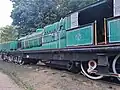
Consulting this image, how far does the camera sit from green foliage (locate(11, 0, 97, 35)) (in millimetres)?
28750

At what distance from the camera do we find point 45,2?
29.9 meters

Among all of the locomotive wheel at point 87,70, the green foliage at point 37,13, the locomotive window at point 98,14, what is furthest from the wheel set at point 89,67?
the green foliage at point 37,13

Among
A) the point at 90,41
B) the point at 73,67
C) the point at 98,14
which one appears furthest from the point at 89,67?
the point at 98,14

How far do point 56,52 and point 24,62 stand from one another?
9.16m

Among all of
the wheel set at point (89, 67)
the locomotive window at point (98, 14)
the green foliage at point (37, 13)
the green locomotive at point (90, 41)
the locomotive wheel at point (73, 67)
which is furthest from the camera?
the green foliage at point (37, 13)

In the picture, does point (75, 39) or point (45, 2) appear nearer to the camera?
point (75, 39)

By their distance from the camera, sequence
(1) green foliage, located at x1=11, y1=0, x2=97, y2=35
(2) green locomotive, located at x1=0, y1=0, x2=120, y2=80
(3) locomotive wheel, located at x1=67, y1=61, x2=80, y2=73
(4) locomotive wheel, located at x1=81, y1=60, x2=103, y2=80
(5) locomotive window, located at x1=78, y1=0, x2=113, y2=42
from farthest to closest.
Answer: (1) green foliage, located at x1=11, y1=0, x2=97, y2=35 → (3) locomotive wheel, located at x1=67, y1=61, x2=80, y2=73 → (4) locomotive wheel, located at x1=81, y1=60, x2=103, y2=80 → (5) locomotive window, located at x1=78, y1=0, x2=113, y2=42 → (2) green locomotive, located at x1=0, y1=0, x2=120, y2=80

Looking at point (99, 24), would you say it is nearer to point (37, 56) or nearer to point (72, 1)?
point (37, 56)

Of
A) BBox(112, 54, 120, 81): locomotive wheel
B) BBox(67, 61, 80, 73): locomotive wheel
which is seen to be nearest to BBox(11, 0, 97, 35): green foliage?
BBox(67, 61, 80, 73): locomotive wheel

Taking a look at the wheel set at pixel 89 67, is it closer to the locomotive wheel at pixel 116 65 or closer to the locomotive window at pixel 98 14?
the locomotive wheel at pixel 116 65

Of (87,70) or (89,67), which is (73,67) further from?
(89,67)

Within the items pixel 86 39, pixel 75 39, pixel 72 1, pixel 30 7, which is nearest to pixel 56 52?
pixel 75 39

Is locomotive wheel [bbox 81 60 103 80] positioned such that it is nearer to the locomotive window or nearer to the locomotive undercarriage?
the locomotive undercarriage

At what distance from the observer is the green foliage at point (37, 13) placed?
2875 centimetres
